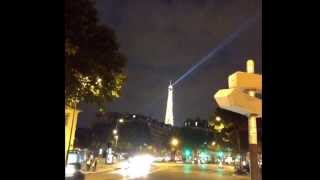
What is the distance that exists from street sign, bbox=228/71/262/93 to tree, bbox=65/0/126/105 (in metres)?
6.40

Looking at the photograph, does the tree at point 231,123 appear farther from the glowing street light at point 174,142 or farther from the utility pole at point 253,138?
the glowing street light at point 174,142

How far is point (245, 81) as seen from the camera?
1068 inches

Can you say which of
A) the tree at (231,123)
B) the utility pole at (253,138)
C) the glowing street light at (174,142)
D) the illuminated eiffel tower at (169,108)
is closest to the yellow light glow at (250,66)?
the utility pole at (253,138)

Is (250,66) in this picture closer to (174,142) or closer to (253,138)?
(253,138)

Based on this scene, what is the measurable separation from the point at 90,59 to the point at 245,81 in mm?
9405

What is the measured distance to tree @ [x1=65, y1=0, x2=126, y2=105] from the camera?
1898 centimetres

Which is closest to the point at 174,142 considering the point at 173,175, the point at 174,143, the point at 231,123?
the point at 174,143

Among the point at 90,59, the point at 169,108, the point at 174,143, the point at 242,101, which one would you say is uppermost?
the point at 169,108
